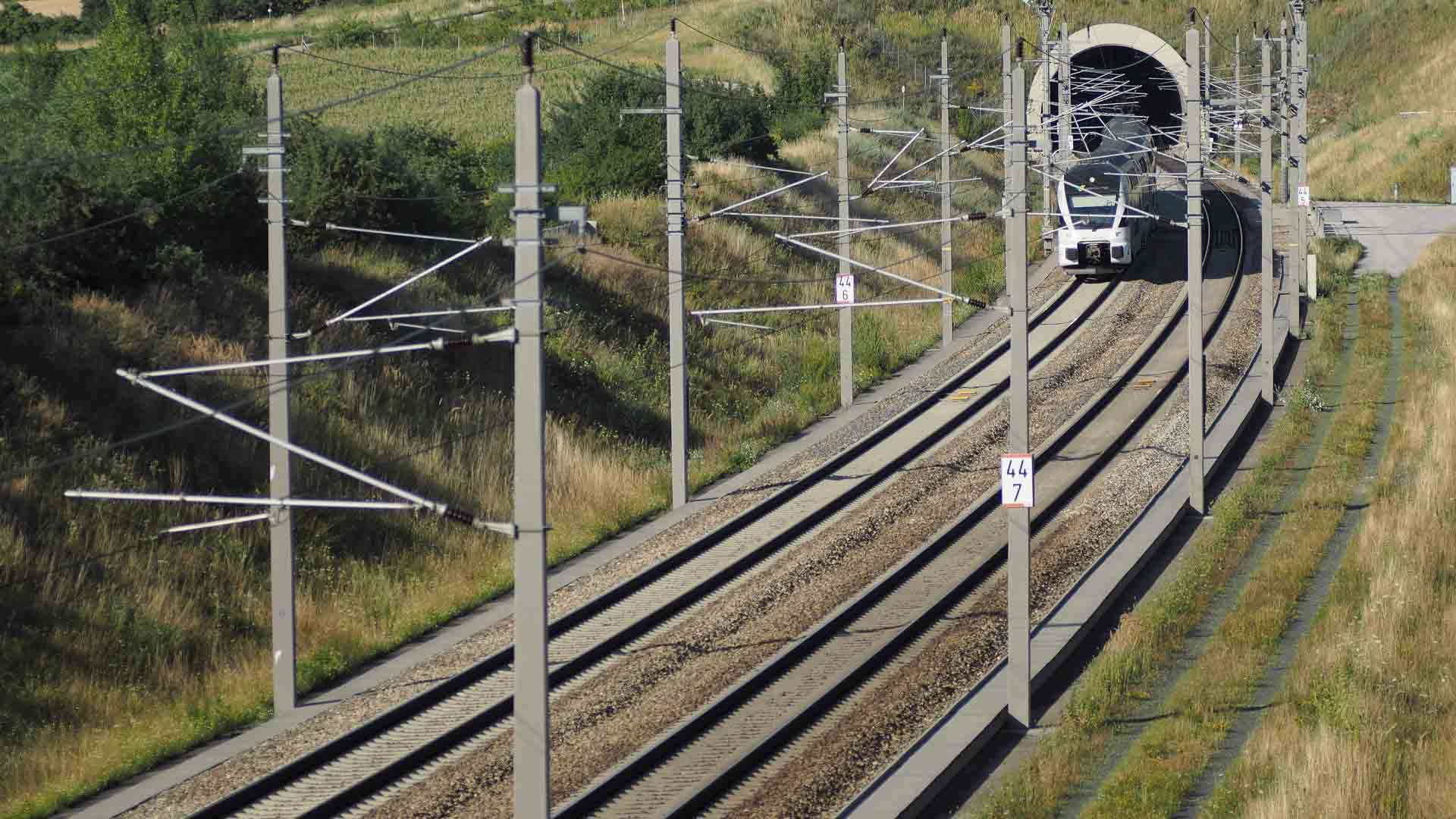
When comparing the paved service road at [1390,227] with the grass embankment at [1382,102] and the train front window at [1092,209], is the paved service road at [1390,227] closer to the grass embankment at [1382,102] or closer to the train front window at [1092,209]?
the grass embankment at [1382,102]

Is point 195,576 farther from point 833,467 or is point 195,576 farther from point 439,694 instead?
point 833,467

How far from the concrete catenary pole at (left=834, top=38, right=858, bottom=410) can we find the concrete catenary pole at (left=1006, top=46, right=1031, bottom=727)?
13021 mm

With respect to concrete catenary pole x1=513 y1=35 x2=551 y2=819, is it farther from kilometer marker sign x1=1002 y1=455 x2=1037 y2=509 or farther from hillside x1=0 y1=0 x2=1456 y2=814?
kilometer marker sign x1=1002 y1=455 x2=1037 y2=509

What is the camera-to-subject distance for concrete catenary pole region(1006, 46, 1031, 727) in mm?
16922

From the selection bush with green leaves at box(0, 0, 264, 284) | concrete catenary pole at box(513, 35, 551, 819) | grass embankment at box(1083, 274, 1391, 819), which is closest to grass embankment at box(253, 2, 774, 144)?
bush with green leaves at box(0, 0, 264, 284)

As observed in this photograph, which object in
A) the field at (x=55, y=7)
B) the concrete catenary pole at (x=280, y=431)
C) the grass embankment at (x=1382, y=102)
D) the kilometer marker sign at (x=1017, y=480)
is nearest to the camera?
the kilometer marker sign at (x=1017, y=480)

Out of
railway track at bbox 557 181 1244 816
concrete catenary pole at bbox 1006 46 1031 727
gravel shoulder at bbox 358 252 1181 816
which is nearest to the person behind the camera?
railway track at bbox 557 181 1244 816

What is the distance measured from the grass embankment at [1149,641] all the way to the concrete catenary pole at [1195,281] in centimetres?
60

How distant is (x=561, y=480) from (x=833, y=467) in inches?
197

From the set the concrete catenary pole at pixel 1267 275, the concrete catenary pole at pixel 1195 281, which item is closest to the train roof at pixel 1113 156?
the concrete catenary pole at pixel 1267 275

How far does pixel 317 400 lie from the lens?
1028 inches

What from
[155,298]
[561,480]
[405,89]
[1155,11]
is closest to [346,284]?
[155,298]

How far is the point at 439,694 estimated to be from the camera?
59.6 feet

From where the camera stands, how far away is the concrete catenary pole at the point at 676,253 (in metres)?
25.5
